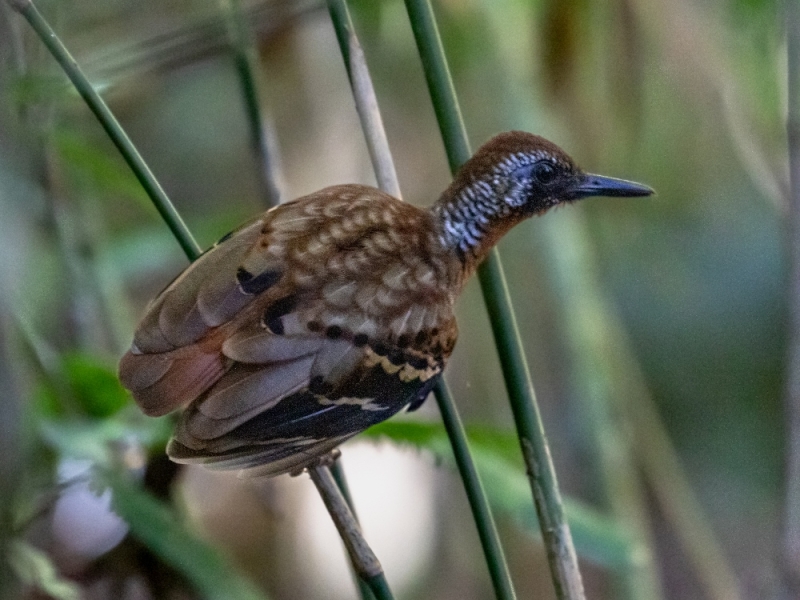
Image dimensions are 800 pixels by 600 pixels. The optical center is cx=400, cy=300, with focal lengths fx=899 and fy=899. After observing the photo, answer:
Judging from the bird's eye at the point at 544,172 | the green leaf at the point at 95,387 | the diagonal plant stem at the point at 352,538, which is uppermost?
the bird's eye at the point at 544,172

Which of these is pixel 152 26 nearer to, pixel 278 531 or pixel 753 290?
pixel 278 531

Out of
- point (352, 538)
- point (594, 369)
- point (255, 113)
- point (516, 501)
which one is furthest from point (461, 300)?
point (352, 538)

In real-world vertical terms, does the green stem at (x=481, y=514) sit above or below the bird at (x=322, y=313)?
below

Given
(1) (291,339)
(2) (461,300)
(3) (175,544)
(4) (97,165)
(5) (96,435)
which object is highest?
(4) (97,165)

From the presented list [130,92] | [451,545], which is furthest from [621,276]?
[130,92]

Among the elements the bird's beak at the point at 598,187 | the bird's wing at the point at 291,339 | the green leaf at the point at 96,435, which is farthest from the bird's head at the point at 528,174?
the green leaf at the point at 96,435

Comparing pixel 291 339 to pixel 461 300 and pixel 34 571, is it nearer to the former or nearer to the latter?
pixel 34 571

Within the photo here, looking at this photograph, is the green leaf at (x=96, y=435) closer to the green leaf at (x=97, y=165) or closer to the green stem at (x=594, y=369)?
the green leaf at (x=97, y=165)
